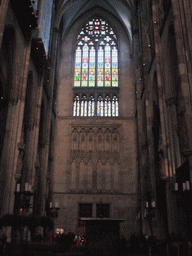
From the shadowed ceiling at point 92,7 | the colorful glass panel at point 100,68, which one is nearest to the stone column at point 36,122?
the colorful glass panel at point 100,68

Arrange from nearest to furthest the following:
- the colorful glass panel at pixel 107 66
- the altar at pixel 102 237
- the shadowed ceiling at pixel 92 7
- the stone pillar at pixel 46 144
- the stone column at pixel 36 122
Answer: the altar at pixel 102 237
the stone column at pixel 36 122
the stone pillar at pixel 46 144
the shadowed ceiling at pixel 92 7
the colorful glass panel at pixel 107 66

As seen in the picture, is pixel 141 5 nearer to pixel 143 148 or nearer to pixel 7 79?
pixel 143 148

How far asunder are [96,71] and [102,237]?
21.4 m

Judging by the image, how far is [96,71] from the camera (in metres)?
28.1

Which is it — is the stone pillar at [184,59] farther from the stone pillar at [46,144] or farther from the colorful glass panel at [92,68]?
the colorful glass panel at [92,68]

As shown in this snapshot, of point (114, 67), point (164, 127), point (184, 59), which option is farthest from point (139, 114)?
point (184, 59)

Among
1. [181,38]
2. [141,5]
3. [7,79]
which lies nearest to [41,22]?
[7,79]

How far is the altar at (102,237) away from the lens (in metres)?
8.73

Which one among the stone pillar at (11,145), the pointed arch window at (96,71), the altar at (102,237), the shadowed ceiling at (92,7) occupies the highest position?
the shadowed ceiling at (92,7)

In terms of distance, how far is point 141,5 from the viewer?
22.8 m

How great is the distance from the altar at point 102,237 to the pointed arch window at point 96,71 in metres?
17.8

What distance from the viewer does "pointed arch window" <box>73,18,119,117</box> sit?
26.7 m

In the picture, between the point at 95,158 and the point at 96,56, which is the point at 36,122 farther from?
the point at 96,56

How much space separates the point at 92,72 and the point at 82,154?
28.8ft
